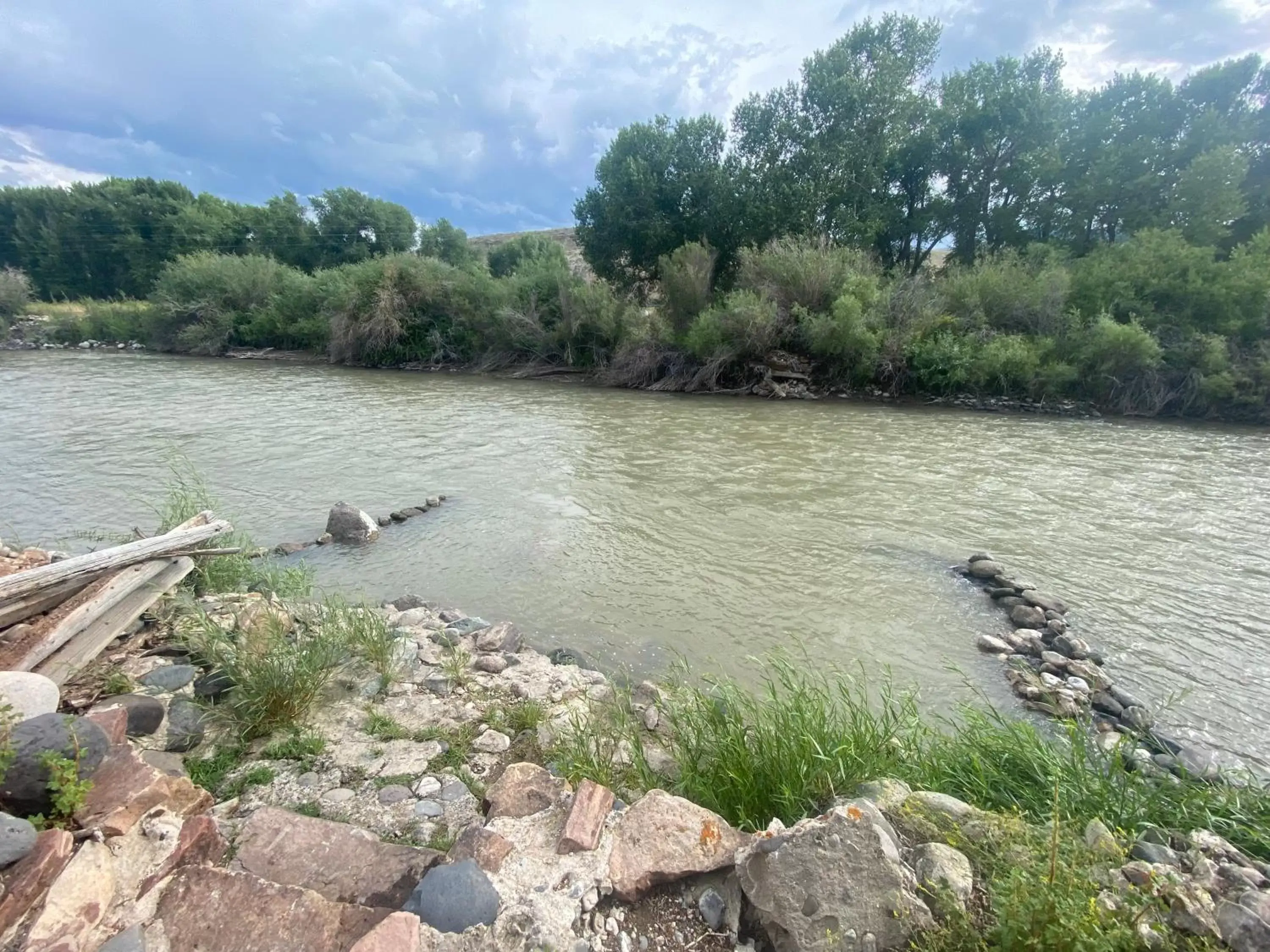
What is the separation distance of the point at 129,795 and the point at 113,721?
2.45 ft

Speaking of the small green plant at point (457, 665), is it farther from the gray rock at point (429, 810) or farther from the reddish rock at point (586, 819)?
the reddish rock at point (586, 819)

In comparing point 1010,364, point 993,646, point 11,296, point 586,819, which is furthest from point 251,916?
point 11,296

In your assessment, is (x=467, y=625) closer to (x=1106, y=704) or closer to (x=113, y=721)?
(x=113, y=721)

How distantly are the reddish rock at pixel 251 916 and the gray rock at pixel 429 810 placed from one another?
682mm

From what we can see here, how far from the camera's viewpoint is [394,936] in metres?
1.74

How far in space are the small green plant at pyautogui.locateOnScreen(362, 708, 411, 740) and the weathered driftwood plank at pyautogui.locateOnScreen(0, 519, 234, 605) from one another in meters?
2.18

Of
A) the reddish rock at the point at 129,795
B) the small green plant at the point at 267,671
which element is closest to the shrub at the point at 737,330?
the small green plant at the point at 267,671

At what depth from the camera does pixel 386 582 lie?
6.32 m

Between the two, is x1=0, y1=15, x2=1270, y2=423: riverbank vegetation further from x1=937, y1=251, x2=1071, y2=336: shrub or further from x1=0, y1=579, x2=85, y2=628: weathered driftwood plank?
x1=0, y1=579, x2=85, y2=628: weathered driftwood plank

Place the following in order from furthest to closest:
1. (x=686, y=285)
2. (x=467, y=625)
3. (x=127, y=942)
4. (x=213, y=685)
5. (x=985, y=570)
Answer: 1. (x=686, y=285)
2. (x=985, y=570)
3. (x=467, y=625)
4. (x=213, y=685)
5. (x=127, y=942)

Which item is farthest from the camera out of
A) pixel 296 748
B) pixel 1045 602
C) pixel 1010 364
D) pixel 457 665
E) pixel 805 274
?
pixel 805 274

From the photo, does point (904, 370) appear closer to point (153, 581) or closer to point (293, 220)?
point (153, 581)

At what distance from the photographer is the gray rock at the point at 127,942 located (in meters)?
1.66

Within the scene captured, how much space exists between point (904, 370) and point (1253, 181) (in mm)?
18770
